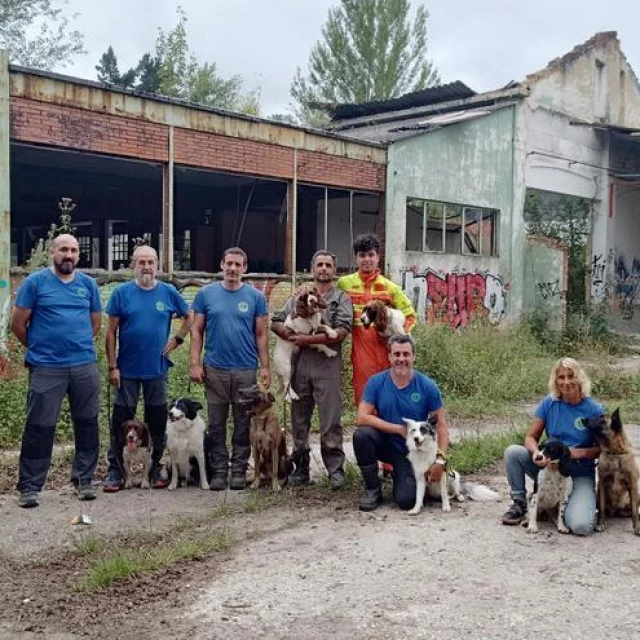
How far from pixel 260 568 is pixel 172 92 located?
4179 cm

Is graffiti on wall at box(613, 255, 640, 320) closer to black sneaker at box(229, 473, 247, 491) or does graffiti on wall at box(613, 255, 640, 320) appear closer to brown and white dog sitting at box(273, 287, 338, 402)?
brown and white dog sitting at box(273, 287, 338, 402)

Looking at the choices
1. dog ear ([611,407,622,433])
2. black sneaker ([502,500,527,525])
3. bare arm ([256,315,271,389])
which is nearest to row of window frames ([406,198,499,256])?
bare arm ([256,315,271,389])

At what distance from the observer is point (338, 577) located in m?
4.61

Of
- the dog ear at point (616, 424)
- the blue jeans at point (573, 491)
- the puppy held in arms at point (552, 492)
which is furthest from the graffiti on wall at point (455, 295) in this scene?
the dog ear at point (616, 424)

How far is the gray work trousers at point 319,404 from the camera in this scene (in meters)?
6.50

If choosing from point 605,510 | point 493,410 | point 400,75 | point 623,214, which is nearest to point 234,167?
point 493,410

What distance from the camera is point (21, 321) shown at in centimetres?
601

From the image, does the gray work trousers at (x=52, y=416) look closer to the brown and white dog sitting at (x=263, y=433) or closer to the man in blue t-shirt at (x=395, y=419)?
the brown and white dog sitting at (x=263, y=433)

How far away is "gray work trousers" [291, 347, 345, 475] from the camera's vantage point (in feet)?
21.3

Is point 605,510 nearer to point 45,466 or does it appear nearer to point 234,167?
point 45,466

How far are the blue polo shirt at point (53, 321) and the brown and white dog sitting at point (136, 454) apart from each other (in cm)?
73

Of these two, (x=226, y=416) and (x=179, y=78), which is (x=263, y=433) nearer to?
(x=226, y=416)

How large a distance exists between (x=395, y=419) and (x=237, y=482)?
5.01 ft

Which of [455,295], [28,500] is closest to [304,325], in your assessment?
[28,500]
